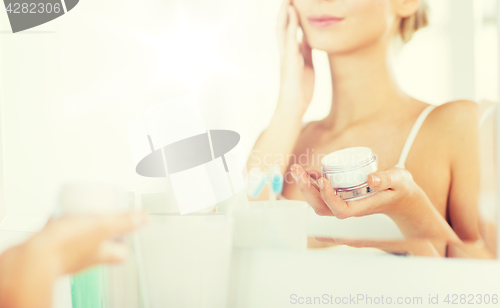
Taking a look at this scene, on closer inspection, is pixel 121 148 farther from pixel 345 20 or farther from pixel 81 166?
pixel 345 20

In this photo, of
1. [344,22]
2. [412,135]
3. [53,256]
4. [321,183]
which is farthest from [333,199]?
[53,256]

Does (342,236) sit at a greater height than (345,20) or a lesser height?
lesser

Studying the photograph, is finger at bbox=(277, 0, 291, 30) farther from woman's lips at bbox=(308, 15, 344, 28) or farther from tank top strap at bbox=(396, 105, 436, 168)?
tank top strap at bbox=(396, 105, 436, 168)

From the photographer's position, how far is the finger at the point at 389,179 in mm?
529

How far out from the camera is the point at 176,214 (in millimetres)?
645

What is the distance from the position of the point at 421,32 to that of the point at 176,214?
0.49 metres

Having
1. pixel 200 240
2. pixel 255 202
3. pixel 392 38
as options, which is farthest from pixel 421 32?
pixel 200 240

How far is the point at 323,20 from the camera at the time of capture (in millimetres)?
581

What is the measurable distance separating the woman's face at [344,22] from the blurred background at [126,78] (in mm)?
31

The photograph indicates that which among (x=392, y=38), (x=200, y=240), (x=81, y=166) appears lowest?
(x=200, y=240)

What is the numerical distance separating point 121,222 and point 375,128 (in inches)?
16.9

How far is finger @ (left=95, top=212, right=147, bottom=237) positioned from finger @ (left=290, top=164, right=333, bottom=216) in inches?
10.4

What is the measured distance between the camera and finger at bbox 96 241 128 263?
1.83 feet

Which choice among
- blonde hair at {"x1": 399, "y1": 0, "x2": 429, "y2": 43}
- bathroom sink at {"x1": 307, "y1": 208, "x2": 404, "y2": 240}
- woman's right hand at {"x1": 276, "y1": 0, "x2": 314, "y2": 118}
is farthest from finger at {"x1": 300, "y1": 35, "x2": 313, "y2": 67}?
bathroom sink at {"x1": 307, "y1": 208, "x2": 404, "y2": 240}
